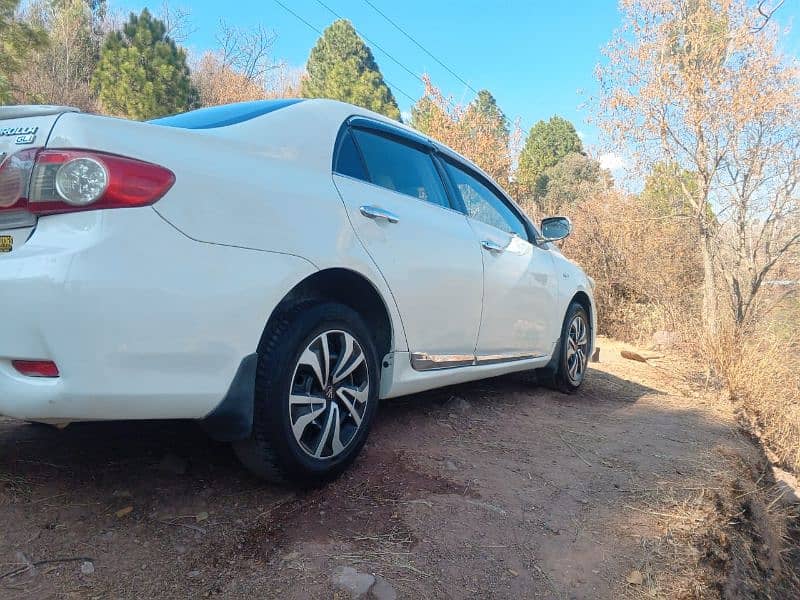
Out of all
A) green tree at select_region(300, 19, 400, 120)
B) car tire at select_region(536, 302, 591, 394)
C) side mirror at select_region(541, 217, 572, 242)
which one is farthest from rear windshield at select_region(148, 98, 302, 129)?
green tree at select_region(300, 19, 400, 120)

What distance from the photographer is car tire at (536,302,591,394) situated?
15.0ft

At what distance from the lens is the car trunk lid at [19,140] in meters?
1.63

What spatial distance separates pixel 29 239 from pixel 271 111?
108 centimetres

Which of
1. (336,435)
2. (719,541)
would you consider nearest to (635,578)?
(719,541)

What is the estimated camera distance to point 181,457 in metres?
2.42

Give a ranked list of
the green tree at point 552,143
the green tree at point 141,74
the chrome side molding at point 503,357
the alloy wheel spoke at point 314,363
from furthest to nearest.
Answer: the green tree at point 552,143 < the green tree at point 141,74 < the chrome side molding at point 503,357 < the alloy wheel spoke at point 314,363

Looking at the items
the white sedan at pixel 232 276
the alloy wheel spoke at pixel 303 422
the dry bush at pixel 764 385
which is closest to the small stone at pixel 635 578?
the white sedan at pixel 232 276

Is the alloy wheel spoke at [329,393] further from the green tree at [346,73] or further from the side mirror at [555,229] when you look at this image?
the green tree at [346,73]

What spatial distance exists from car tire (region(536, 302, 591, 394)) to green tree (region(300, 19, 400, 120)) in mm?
21490

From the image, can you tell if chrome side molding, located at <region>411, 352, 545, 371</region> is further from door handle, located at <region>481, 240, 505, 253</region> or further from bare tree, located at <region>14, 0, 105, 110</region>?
bare tree, located at <region>14, 0, 105, 110</region>

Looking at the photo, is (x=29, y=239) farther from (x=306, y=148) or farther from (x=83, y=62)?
(x=83, y=62)

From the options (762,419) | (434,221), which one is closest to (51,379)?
(434,221)

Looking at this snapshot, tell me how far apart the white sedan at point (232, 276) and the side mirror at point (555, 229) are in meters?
1.64

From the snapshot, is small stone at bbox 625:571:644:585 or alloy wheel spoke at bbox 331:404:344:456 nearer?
small stone at bbox 625:571:644:585
